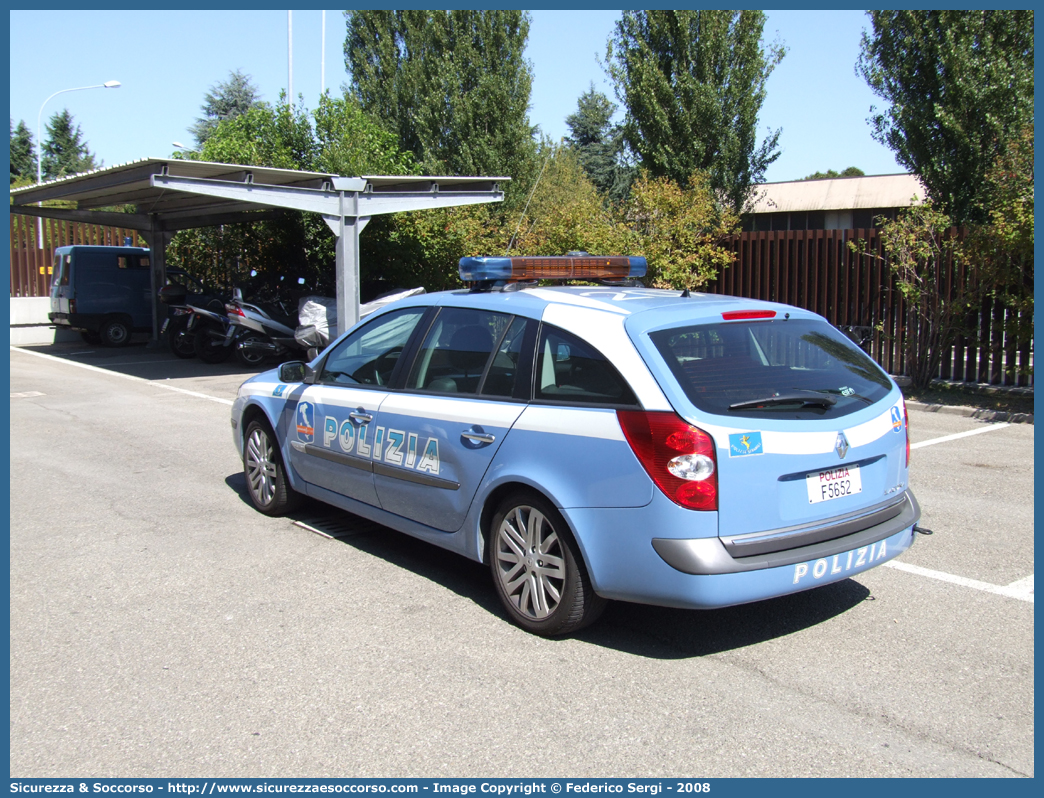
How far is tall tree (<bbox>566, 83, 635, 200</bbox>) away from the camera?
5209cm

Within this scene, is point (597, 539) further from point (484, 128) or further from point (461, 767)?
point (484, 128)

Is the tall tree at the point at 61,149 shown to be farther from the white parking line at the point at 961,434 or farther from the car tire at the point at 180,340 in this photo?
the white parking line at the point at 961,434

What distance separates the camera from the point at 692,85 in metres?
22.0

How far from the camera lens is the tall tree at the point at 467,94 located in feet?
86.8

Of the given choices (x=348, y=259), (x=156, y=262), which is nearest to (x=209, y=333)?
(x=156, y=262)

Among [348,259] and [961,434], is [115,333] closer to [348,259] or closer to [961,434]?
[348,259]

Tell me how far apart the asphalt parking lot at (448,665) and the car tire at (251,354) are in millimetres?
10080

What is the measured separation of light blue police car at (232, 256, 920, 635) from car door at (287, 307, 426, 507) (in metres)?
0.04

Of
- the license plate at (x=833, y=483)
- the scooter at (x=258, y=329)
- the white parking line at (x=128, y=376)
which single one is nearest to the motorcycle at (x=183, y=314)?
the scooter at (x=258, y=329)

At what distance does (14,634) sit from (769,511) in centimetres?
351

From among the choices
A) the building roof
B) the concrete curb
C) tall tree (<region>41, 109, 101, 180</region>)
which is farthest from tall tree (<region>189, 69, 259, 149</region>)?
the concrete curb

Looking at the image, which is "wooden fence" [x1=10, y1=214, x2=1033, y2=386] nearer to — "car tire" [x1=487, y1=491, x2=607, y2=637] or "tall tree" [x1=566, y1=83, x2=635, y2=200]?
"car tire" [x1=487, y1=491, x2=607, y2=637]

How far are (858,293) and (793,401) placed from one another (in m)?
10.8
